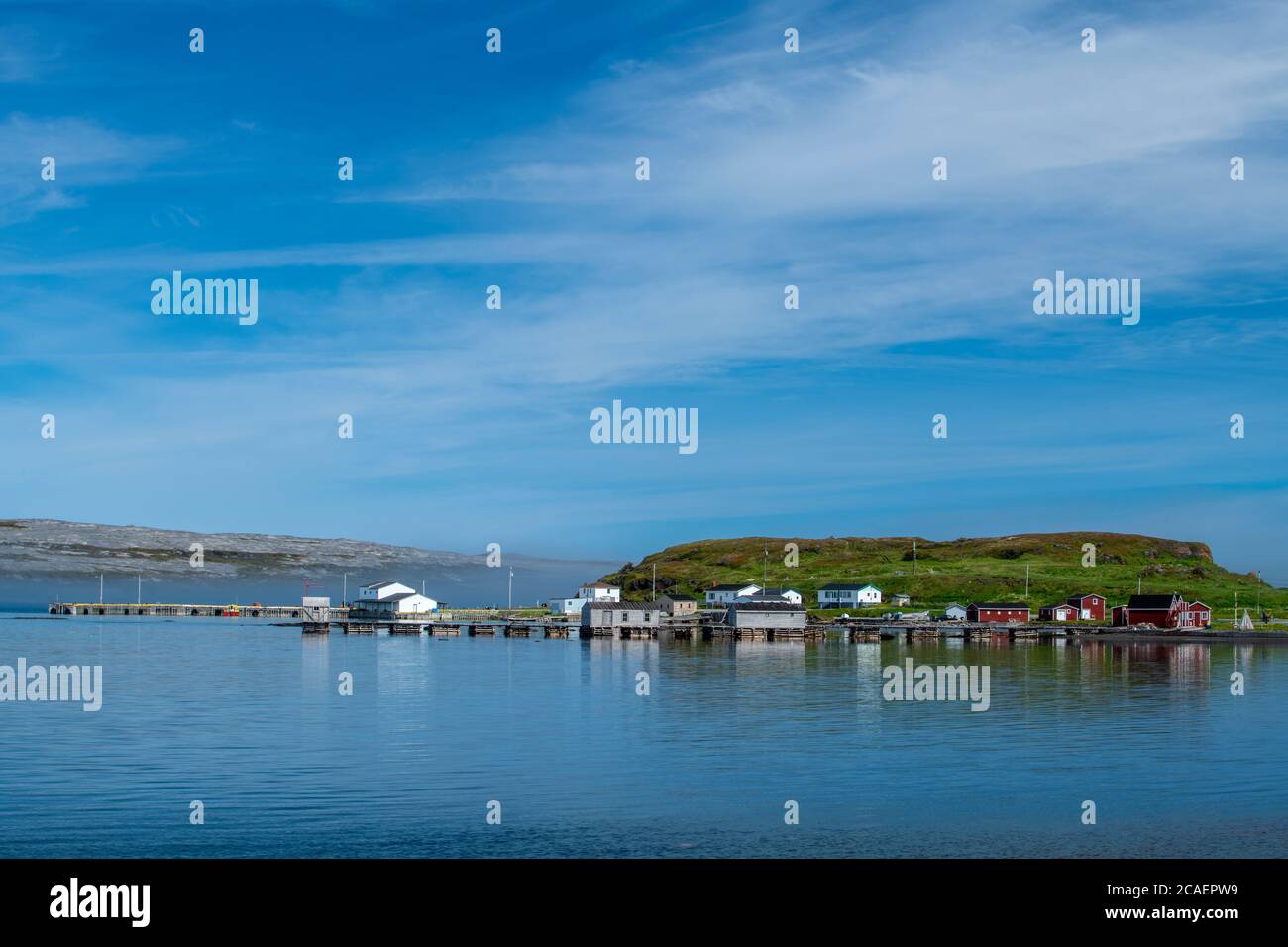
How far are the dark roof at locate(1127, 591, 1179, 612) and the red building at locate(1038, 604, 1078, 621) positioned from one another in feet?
46.0

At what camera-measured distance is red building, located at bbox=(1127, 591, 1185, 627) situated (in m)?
166

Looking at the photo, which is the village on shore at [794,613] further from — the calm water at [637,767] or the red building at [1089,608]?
the calm water at [637,767]

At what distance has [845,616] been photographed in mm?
190750

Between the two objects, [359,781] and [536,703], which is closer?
[359,781]

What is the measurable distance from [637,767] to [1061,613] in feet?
513

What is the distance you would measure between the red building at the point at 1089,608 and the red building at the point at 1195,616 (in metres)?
15.7

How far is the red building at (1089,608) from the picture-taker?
609 feet

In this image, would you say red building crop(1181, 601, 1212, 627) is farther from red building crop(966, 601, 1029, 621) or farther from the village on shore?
red building crop(966, 601, 1029, 621)
